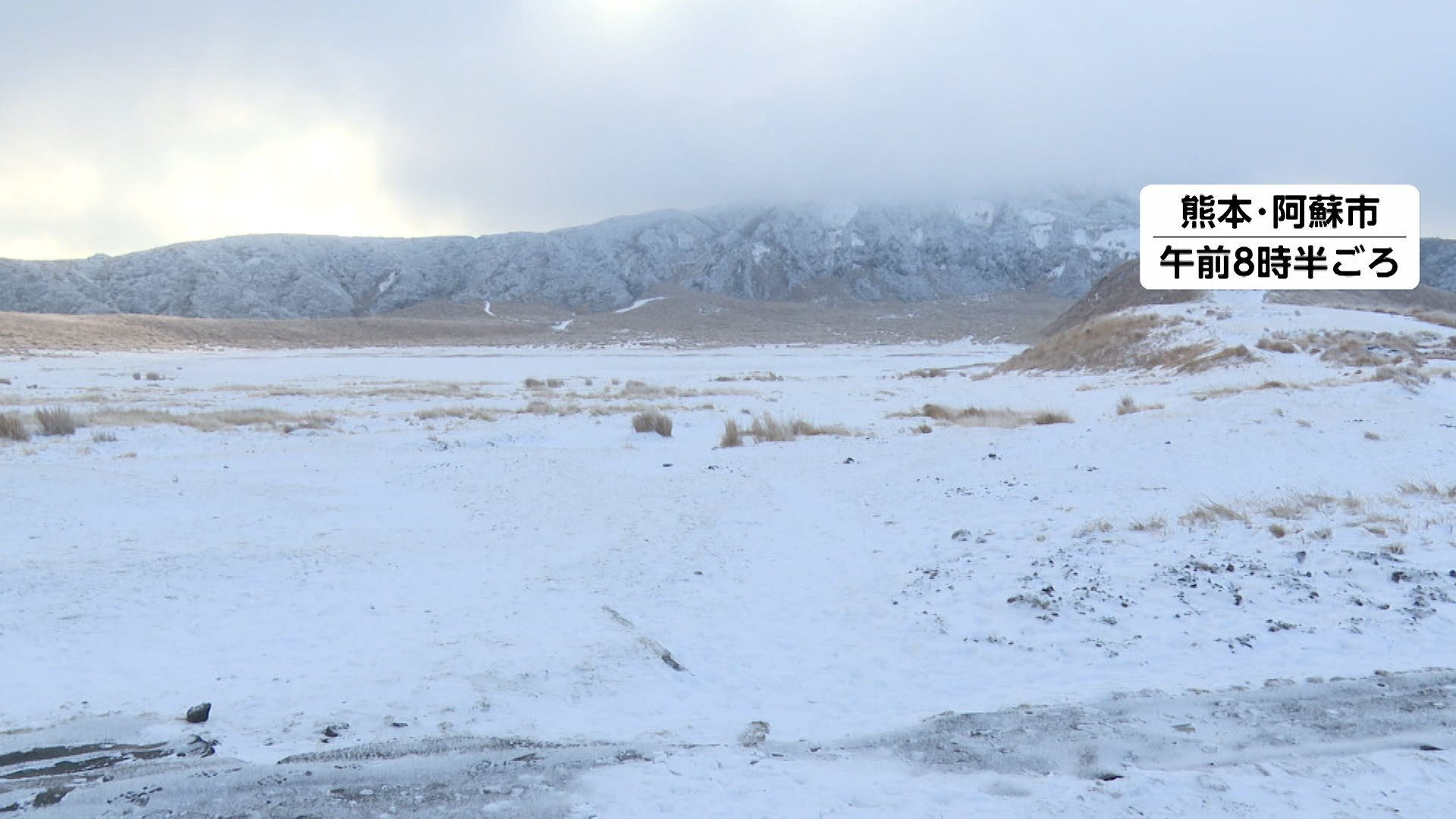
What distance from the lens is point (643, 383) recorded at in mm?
37094

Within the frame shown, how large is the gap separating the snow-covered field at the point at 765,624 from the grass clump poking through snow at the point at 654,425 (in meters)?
4.10

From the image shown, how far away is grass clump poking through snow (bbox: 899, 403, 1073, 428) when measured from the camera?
1991 cm

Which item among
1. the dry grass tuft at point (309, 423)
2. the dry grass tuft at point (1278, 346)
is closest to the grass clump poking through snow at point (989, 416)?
the dry grass tuft at point (1278, 346)

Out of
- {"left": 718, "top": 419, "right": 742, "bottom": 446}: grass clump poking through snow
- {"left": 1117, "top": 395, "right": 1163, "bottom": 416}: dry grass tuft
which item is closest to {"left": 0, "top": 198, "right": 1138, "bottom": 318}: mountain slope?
{"left": 718, "top": 419, "right": 742, "bottom": 446}: grass clump poking through snow

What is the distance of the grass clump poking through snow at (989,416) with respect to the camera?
1991 centimetres

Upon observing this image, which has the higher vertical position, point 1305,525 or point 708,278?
point 708,278

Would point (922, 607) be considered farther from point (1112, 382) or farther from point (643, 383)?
point (643, 383)

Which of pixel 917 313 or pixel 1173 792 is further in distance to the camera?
pixel 917 313

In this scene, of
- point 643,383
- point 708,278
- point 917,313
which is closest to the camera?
point 643,383

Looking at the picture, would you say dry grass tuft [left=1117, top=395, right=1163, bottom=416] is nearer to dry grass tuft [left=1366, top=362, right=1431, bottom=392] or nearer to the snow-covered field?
the snow-covered field

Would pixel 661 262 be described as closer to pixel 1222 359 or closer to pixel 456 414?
pixel 1222 359

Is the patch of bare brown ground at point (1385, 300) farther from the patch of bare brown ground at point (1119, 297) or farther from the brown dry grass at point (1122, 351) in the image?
the brown dry grass at point (1122, 351)

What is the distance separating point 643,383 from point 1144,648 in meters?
31.0

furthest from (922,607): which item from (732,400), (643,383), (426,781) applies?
(643,383)
